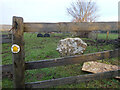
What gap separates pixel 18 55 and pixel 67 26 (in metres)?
1.14

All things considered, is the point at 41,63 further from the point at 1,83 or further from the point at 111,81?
the point at 111,81

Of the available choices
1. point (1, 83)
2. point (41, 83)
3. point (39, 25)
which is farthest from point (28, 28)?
point (1, 83)

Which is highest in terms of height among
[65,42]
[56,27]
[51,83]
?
[56,27]

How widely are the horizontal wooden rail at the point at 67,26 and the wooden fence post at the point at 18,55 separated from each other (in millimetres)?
130

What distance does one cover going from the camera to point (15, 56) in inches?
68.1

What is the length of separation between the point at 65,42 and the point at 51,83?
145 inches

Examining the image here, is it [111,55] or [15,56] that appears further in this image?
[111,55]

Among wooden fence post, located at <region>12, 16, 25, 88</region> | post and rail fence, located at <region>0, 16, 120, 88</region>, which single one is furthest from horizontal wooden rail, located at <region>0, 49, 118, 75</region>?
wooden fence post, located at <region>12, 16, 25, 88</region>

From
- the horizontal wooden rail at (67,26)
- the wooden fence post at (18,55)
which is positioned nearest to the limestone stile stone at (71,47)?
the horizontal wooden rail at (67,26)

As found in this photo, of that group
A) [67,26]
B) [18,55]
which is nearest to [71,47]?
[67,26]

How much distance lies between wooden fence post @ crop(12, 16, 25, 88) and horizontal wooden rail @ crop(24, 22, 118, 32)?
13cm

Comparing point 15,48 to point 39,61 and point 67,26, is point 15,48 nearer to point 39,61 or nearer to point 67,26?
point 39,61

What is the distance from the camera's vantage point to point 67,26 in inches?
73.0

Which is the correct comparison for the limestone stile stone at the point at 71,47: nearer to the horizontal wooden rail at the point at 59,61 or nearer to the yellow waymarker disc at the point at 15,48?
the horizontal wooden rail at the point at 59,61
